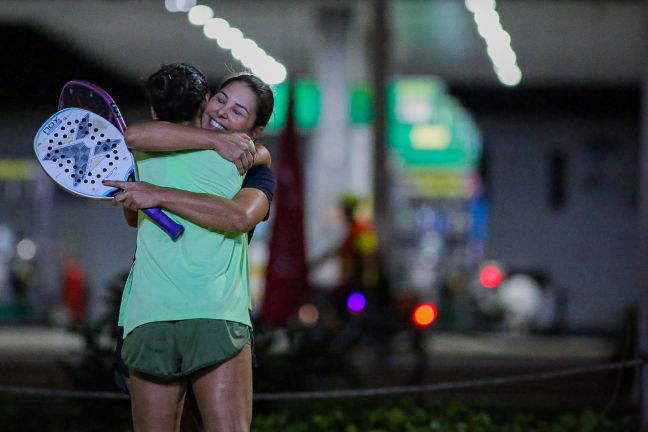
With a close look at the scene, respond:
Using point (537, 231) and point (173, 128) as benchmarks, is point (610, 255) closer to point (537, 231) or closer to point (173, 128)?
point (537, 231)

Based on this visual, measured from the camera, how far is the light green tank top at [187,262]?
4379 mm

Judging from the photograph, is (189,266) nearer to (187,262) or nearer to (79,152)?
(187,262)

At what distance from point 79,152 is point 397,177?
23802 millimetres

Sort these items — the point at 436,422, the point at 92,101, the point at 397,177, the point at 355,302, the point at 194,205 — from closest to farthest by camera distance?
the point at 194,205, the point at 92,101, the point at 436,422, the point at 355,302, the point at 397,177

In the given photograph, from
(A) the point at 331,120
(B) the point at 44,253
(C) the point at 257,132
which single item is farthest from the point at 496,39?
(C) the point at 257,132

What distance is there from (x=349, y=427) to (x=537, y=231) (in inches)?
902

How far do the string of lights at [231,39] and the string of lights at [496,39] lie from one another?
323 cm

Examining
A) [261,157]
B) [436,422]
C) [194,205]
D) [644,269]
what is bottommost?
[436,422]

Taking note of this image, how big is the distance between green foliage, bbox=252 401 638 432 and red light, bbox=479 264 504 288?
54.3 ft

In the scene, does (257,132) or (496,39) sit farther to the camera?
(496,39)

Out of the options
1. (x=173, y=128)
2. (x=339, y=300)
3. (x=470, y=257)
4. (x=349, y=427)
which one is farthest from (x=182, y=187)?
(x=470, y=257)

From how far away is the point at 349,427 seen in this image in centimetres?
748

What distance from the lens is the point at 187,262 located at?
14.5 feet

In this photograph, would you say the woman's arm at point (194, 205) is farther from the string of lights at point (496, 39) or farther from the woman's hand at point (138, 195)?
the string of lights at point (496, 39)
